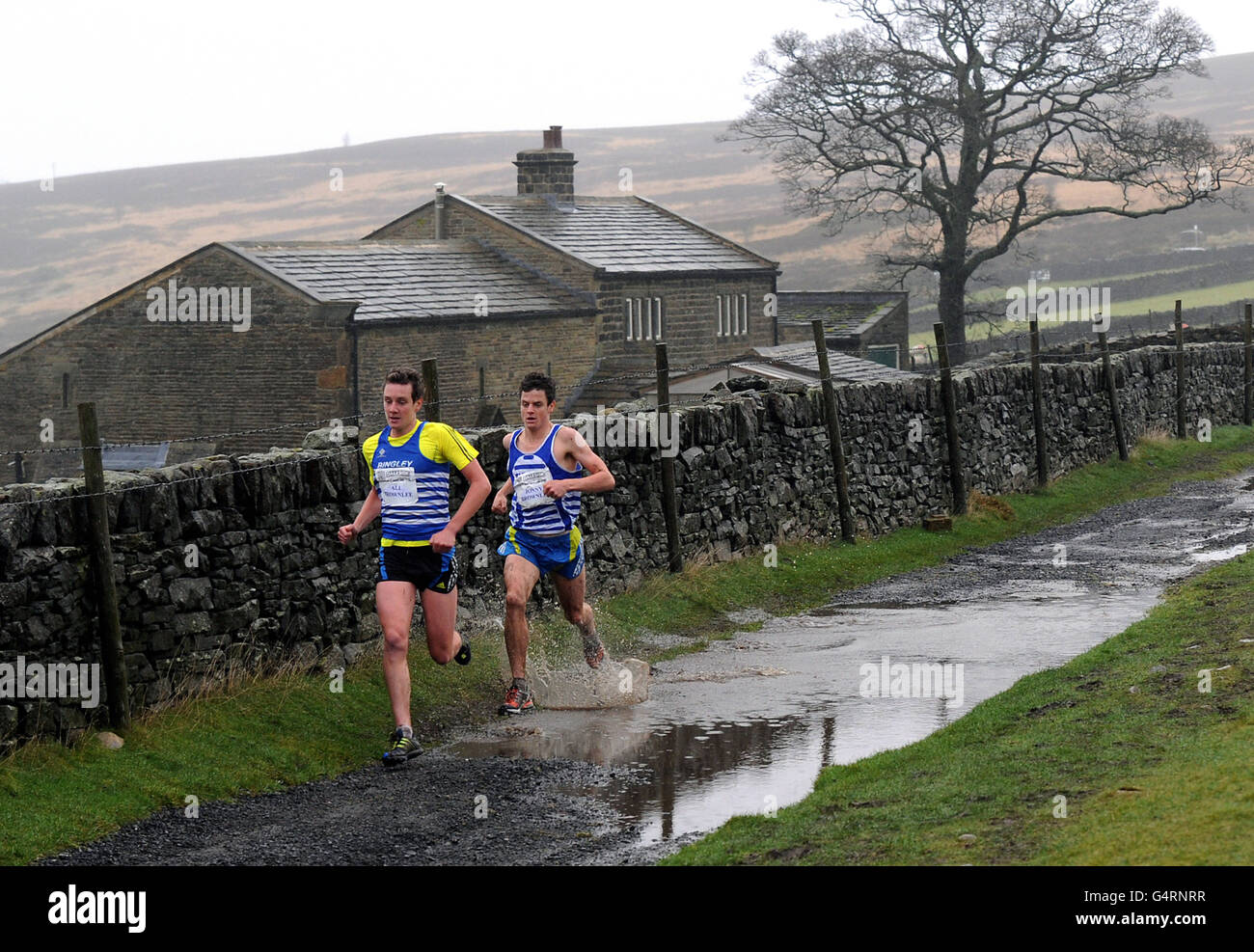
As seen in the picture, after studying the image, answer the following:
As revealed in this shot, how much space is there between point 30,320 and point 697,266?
64607 mm

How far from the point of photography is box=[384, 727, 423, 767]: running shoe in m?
9.16

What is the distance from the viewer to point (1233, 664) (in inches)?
370

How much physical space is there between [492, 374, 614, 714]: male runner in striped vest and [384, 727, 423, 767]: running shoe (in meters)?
1.11

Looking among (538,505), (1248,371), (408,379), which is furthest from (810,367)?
(408,379)

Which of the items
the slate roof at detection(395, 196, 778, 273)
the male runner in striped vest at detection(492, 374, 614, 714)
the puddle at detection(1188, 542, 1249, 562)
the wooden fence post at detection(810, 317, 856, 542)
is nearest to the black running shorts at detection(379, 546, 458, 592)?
the male runner in striped vest at detection(492, 374, 614, 714)

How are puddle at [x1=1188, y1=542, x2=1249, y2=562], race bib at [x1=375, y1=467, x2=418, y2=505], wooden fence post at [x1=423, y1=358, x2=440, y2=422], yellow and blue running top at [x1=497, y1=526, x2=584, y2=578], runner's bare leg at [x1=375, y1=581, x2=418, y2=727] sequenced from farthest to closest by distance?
puddle at [x1=1188, y1=542, x2=1249, y2=562]
wooden fence post at [x1=423, y1=358, x2=440, y2=422]
yellow and blue running top at [x1=497, y1=526, x2=584, y2=578]
race bib at [x1=375, y1=467, x2=418, y2=505]
runner's bare leg at [x1=375, y1=581, x2=418, y2=727]

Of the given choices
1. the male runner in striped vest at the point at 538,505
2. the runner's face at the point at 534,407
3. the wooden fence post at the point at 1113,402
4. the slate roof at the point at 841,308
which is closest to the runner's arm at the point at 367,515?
→ the male runner in striped vest at the point at 538,505

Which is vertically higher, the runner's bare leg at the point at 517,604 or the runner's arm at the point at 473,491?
the runner's arm at the point at 473,491

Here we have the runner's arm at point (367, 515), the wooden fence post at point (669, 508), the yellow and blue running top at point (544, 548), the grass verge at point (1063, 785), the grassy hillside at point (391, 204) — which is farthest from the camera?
the grassy hillside at point (391, 204)

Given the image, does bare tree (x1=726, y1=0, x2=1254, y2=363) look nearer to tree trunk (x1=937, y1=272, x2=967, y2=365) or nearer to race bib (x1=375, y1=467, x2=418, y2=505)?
tree trunk (x1=937, y1=272, x2=967, y2=365)

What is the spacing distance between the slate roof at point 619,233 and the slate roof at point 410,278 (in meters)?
1.44

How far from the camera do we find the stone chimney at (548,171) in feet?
165

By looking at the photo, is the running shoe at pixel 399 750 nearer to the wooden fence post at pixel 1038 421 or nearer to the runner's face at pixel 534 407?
the runner's face at pixel 534 407
